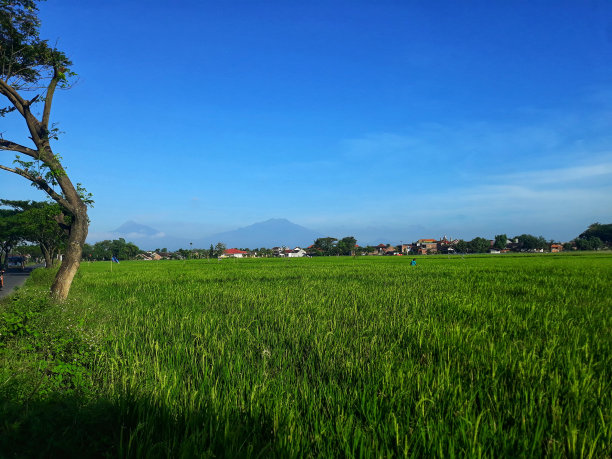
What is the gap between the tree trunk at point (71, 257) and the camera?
9.12 meters

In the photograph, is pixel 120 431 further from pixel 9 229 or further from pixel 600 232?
pixel 600 232

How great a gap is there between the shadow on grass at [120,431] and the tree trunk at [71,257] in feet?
23.9

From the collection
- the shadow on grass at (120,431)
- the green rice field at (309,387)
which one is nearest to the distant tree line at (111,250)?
the green rice field at (309,387)

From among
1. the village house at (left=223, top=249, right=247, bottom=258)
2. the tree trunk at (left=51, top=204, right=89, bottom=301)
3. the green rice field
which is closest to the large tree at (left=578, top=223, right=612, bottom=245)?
the village house at (left=223, top=249, right=247, bottom=258)

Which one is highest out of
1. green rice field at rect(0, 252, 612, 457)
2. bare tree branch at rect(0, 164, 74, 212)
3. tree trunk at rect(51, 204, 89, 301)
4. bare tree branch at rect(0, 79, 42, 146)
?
bare tree branch at rect(0, 79, 42, 146)

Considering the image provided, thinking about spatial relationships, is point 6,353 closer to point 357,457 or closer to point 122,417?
point 122,417

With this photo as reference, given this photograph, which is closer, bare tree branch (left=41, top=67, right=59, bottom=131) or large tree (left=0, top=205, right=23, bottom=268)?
bare tree branch (left=41, top=67, right=59, bottom=131)

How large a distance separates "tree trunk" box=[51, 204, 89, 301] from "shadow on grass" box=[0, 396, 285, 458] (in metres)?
7.28

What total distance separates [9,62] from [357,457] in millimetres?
11982

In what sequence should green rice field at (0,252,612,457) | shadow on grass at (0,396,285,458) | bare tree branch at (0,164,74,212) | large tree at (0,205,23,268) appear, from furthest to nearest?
1. large tree at (0,205,23,268)
2. bare tree branch at (0,164,74,212)
3. green rice field at (0,252,612,457)
4. shadow on grass at (0,396,285,458)

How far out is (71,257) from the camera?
30.0 feet

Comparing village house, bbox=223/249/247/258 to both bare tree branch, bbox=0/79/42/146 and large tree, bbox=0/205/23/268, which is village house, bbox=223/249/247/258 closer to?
large tree, bbox=0/205/23/268

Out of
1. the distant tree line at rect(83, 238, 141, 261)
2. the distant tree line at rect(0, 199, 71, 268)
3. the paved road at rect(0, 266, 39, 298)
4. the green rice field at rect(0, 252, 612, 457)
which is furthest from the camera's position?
the distant tree line at rect(83, 238, 141, 261)

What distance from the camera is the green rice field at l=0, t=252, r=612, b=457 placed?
251 cm
